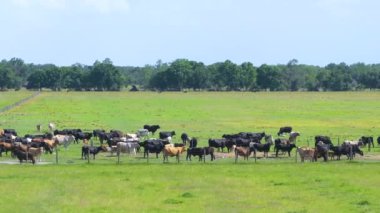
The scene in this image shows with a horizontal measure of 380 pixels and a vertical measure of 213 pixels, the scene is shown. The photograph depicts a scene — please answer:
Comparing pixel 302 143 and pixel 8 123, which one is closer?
pixel 302 143

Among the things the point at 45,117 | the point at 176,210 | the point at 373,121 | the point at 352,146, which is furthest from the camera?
the point at 45,117

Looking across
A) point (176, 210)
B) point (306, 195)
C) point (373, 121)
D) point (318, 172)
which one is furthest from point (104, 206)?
point (373, 121)

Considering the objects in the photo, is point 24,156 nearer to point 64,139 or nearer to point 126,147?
point 126,147

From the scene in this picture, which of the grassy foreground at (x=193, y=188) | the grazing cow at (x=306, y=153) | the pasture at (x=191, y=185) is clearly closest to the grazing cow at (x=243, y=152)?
the pasture at (x=191, y=185)

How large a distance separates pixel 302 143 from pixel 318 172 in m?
16.1

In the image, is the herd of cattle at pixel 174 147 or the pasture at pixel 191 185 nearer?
the pasture at pixel 191 185

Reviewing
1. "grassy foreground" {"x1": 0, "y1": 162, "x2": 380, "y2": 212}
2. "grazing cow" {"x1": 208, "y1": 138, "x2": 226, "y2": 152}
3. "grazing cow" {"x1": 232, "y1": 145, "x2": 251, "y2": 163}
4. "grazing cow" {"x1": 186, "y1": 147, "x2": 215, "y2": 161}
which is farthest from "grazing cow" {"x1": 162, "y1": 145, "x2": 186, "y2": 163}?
"grazing cow" {"x1": 208, "y1": 138, "x2": 226, "y2": 152}

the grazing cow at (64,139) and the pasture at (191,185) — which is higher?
the grazing cow at (64,139)

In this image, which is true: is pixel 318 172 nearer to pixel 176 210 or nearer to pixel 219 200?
pixel 219 200

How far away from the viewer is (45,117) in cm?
8325

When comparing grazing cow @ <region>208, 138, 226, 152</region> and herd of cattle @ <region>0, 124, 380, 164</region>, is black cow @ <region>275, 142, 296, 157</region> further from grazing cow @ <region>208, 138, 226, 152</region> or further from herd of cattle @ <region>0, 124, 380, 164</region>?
grazing cow @ <region>208, 138, 226, 152</region>

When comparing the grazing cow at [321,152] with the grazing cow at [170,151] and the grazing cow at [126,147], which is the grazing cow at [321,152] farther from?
the grazing cow at [126,147]

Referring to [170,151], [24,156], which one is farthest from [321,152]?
[24,156]

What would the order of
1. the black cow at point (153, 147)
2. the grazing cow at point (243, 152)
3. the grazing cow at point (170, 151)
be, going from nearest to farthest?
the grazing cow at point (170, 151) < the grazing cow at point (243, 152) < the black cow at point (153, 147)
